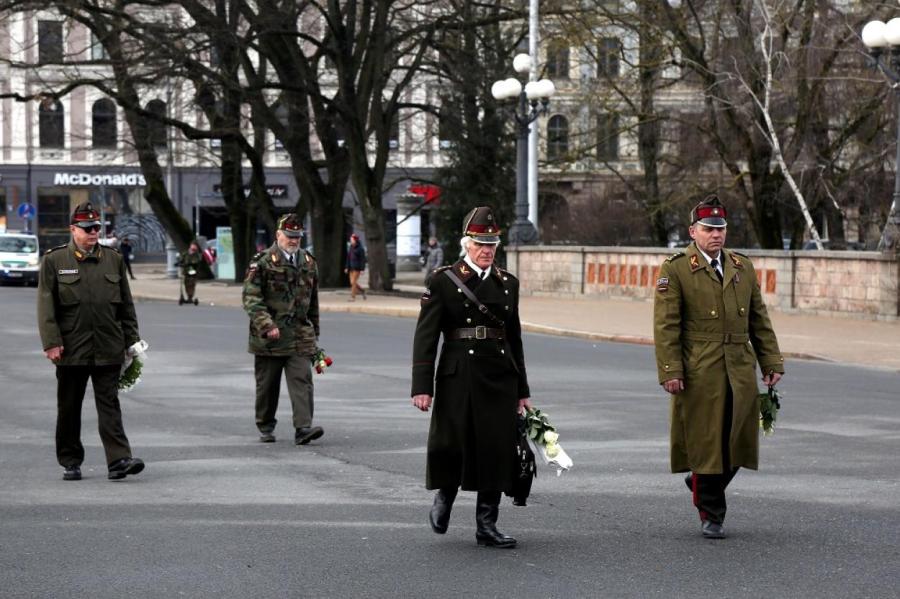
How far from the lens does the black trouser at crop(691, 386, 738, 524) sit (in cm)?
830

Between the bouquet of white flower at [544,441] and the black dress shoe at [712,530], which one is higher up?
the bouquet of white flower at [544,441]

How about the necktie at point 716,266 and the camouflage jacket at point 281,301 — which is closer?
the necktie at point 716,266

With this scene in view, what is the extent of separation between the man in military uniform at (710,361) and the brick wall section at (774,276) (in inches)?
710

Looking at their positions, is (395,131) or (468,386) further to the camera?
(395,131)

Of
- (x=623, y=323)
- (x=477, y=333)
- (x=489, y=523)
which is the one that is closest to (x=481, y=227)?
(x=477, y=333)

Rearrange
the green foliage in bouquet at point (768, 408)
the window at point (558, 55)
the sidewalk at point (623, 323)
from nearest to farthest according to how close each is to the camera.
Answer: the green foliage in bouquet at point (768, 408)
the sidewalk at point (623, 323)
the window at point (558, 55)

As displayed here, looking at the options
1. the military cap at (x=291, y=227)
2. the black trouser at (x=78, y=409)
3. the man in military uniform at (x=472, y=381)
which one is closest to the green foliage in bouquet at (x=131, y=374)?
the black trouser at (x=78, y=409)

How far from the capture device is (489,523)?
8.12 metres

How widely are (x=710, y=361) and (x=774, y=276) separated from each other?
23058mm

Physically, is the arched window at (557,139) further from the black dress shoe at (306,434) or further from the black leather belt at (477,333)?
the black leather belt at (477,333)

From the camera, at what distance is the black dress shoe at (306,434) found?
12180mm

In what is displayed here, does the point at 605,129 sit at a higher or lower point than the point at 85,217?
higher

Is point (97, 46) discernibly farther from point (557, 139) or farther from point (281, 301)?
point (281, 301)

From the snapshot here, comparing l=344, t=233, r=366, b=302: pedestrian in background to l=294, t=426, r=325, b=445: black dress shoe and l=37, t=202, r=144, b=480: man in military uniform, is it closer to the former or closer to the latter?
l=294, t=426, r=325, b=445: black dress shoe
